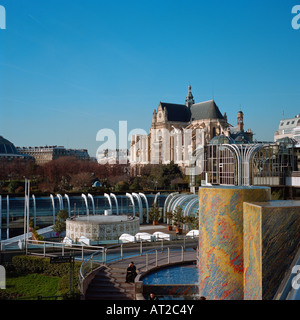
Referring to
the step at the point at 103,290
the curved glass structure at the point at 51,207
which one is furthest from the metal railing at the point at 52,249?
the curved glass structure at the point at 51,207

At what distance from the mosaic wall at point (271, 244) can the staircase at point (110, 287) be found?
465 cm

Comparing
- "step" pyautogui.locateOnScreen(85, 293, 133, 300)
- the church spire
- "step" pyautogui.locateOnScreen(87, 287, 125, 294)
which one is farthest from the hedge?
the church spire

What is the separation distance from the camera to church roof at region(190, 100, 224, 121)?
283 ft

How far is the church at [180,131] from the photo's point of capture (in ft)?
268

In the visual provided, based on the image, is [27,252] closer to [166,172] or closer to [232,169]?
[232,169]

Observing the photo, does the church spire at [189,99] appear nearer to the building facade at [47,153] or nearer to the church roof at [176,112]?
the church roof at [176,112]

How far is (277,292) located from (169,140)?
266 feet

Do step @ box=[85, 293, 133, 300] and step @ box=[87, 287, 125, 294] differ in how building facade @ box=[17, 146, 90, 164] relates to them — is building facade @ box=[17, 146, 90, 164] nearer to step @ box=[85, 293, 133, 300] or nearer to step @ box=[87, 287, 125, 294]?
step @ box=[87, 287, 125, 294]

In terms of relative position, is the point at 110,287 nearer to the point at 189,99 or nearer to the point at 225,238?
the point at 225,238

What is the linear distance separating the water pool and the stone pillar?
244cm

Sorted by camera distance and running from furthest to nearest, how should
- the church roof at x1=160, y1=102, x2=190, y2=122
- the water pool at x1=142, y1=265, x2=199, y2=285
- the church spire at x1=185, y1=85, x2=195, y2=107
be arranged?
the church spire at x1=185, y1=85, x2=195, y2=107, the church roof at x1=160, y1=102, x2=190, y2=122, the water pool at x1=142, y1=265, x2=199, y2=285

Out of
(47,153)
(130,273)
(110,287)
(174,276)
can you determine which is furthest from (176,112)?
(110,287)

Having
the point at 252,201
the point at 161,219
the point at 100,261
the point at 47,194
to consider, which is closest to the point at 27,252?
the point at 100,261
